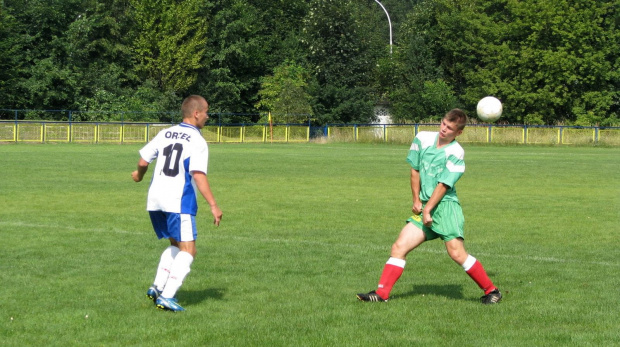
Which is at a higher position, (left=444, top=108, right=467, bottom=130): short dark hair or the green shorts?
(left=444, top=108, right=467, bottom=130): short dark hair

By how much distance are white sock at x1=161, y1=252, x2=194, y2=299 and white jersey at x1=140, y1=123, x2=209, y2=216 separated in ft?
1.30

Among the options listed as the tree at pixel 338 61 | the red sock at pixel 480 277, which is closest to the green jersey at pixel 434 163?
the red sock at pixel 480 277

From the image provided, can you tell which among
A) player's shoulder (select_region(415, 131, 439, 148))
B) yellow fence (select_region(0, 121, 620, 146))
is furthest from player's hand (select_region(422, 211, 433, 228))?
yellow fence (select_region(0, 121, 620, 146))

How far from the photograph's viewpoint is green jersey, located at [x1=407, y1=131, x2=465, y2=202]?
7281 mm

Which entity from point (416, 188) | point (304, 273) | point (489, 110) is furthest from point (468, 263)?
point (489, 110)

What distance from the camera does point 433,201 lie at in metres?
7.26

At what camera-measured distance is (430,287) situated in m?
8.41

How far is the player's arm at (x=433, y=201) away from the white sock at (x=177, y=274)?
2.05 m

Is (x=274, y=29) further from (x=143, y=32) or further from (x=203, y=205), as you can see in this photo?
(x=203, y=205)

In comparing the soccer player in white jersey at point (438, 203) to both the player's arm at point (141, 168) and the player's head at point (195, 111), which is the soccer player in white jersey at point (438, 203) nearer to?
the player's head at point (195, 111)

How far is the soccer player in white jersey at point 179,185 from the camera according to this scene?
6.95 metres

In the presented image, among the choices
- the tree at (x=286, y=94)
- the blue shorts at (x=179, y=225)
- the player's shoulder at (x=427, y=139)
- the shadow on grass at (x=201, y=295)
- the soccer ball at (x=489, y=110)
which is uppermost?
the tree at (x=286, y=94)

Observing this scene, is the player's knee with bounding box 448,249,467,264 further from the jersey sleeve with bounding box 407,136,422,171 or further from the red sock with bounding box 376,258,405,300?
the jersey sleeve with bounding box 407,136,422,171

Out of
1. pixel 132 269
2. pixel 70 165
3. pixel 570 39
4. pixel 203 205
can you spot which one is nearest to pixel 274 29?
pixel 570 39
